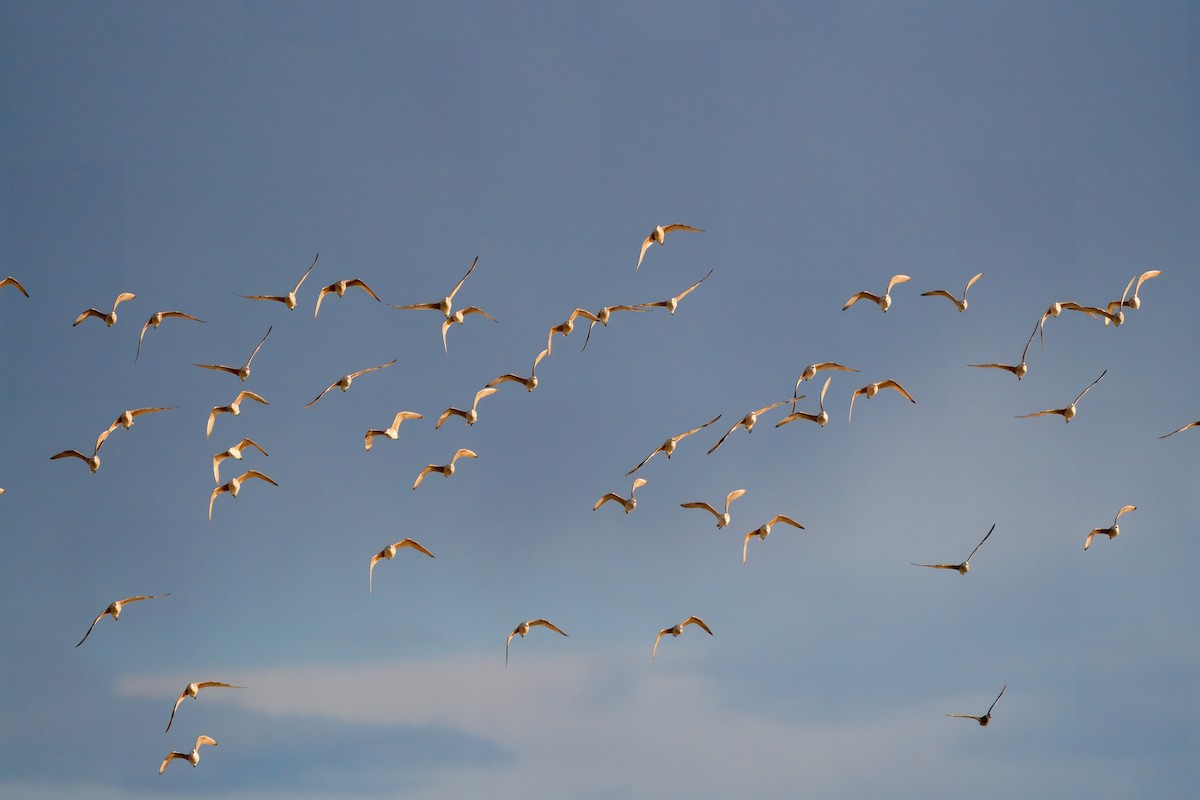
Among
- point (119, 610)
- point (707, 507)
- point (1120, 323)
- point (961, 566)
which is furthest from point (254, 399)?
point (1120, 323)

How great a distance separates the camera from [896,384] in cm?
4041

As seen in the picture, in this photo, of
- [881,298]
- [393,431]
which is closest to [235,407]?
[393,431]

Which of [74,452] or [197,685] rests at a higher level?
[74,452]

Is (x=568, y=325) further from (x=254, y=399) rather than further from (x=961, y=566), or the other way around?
(x=961, y=566)

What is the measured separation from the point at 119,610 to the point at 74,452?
228 inches

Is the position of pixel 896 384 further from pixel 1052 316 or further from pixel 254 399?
pixel 254 399

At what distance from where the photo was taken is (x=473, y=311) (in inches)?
1547

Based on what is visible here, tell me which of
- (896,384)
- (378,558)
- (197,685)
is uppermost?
(896,384)

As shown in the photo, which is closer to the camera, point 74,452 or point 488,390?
point 74,452

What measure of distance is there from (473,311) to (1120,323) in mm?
20496

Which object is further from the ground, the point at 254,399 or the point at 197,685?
the point at 254,399

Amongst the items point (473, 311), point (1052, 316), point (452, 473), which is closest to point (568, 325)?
point (473, 311)

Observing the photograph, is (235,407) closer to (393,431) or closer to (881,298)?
(393,431)

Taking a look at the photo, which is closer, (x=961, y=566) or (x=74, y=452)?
(x=74, y=452)
